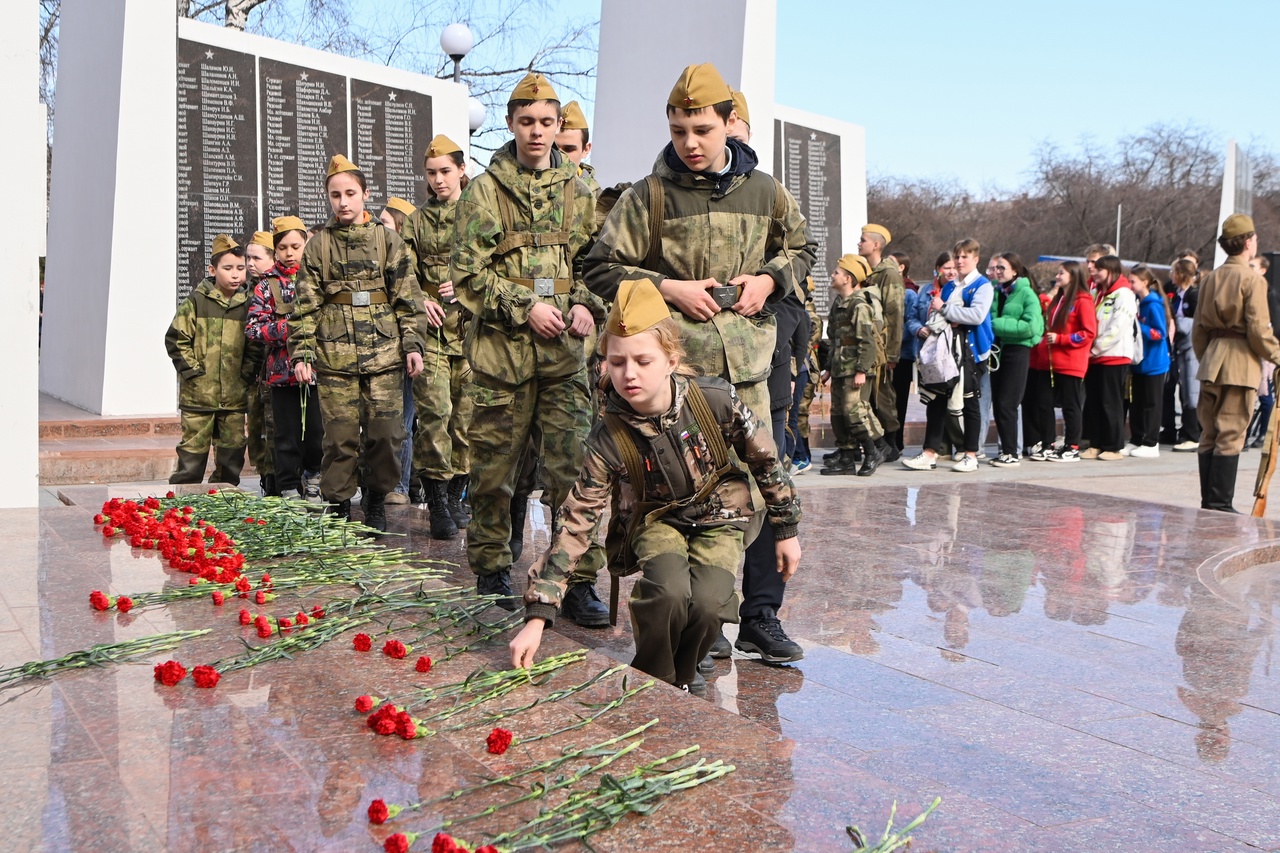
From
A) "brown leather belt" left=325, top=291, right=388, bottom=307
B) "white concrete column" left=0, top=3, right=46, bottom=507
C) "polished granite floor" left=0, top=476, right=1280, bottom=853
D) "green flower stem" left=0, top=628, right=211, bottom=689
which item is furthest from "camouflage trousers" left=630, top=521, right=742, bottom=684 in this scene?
"white concrete column" left=0, top=3, right=46, bottom=507

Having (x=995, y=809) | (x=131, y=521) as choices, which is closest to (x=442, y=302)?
(x=131, y=521)

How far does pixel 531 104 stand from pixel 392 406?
2.44 m

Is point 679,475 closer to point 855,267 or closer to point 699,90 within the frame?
point 699,90

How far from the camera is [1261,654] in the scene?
15.8ft

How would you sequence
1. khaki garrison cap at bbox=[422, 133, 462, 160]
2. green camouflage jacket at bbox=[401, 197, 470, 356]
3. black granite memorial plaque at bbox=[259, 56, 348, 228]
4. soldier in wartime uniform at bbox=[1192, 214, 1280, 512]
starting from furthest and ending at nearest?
black granite memorial plaque at bbox=[259, 56, 348, 228] → soldier in wartime uniform at bbox=[1192, 214, 1280, 512] → green camouflage jacket at bbox=[401, 197, 470, 356] → khaki garrison cap at bbox=[422, 133, 462, 160]

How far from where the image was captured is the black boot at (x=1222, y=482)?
8734 millimetres

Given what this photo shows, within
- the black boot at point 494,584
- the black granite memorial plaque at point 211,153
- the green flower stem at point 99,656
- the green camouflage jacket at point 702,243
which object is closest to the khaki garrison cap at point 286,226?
the black boot at point 494,584

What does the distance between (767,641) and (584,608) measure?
803 millimetres

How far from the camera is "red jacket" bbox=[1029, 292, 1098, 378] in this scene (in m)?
12.2

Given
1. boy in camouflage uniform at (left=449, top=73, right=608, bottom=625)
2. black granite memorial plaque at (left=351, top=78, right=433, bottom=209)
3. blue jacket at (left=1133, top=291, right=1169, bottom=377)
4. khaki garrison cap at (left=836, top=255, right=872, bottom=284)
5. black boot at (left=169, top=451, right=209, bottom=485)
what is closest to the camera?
boy in camouflage uniform at (left=449, top=73, right=608, bottom=625)

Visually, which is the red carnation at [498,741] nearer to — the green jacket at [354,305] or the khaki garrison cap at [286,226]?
the green jacket at [354,305]

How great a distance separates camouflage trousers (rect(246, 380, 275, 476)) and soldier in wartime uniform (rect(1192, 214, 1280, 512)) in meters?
6.12

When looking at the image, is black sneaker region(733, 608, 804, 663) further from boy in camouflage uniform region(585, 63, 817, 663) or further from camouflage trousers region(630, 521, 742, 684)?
camouflage trousers region(630, 521, 742, 684)

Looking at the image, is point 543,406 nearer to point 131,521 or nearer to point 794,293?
point 794,293
